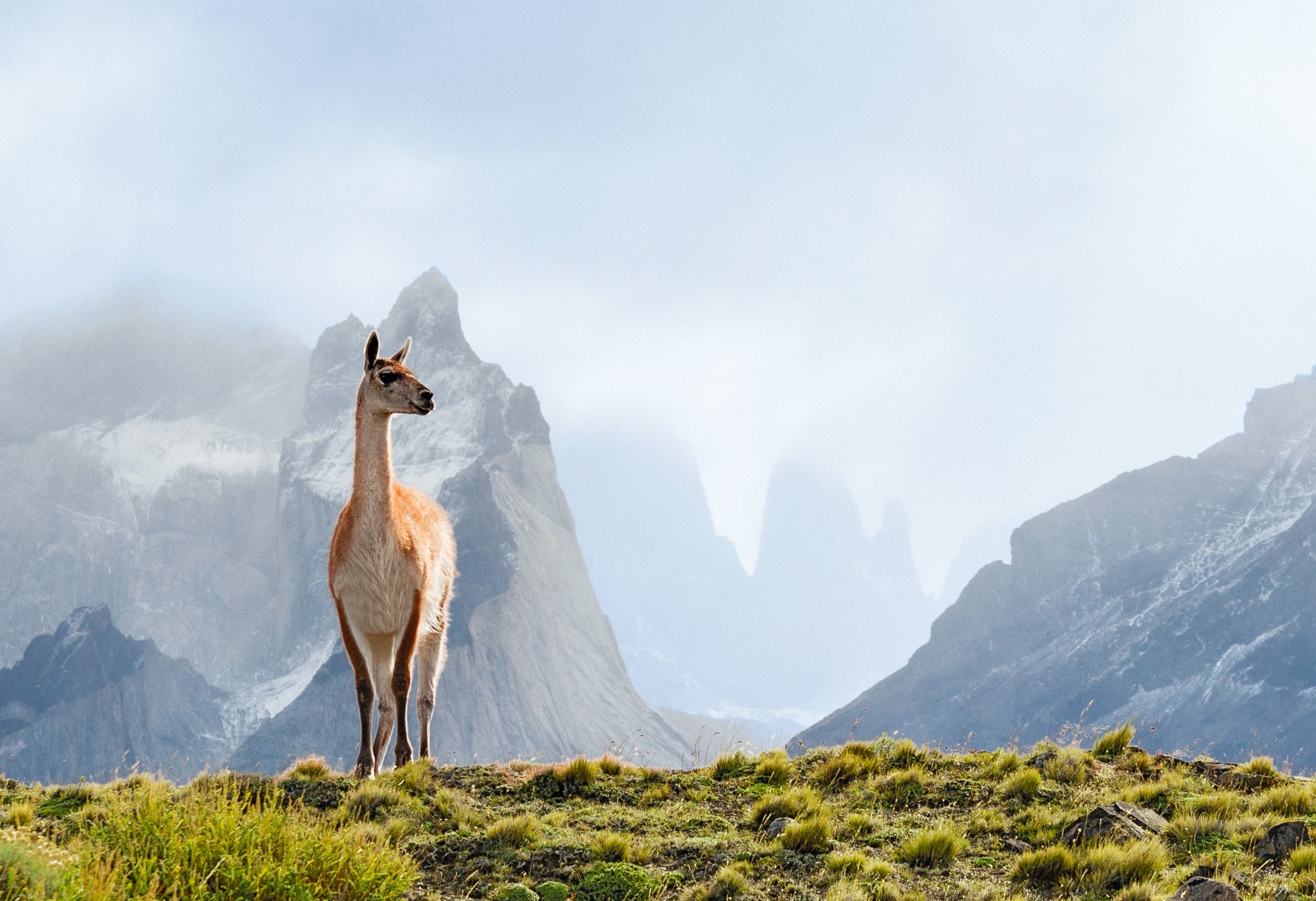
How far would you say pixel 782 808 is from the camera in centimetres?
994

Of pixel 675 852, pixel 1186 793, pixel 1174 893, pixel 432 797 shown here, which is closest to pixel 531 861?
pixel 675 852

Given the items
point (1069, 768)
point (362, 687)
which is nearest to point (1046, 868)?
A: point (1069, 768)

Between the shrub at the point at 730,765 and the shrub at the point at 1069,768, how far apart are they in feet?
12.6

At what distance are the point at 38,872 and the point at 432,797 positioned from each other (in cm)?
485

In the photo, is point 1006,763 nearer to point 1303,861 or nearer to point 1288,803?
point 1288,803

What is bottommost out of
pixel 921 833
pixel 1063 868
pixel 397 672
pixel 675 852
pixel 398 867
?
pixel 1063 868

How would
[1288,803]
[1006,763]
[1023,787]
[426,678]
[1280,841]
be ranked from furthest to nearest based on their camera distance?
[426,678] < [1006,763] < [1023,787] < [1288,803] < [1280,841]

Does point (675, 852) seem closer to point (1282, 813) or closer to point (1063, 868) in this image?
point (1063, 868)

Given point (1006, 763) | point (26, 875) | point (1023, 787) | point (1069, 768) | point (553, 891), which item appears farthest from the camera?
point (1006, 763)

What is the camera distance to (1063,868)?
777 centimetres

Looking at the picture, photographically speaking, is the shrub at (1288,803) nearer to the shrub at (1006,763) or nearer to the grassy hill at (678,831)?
the grassy hill at (678,831)

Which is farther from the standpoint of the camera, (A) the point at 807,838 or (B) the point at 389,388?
(B) the point at 389,388

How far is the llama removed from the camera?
11492 millimetres

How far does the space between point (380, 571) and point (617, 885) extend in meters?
5.47
